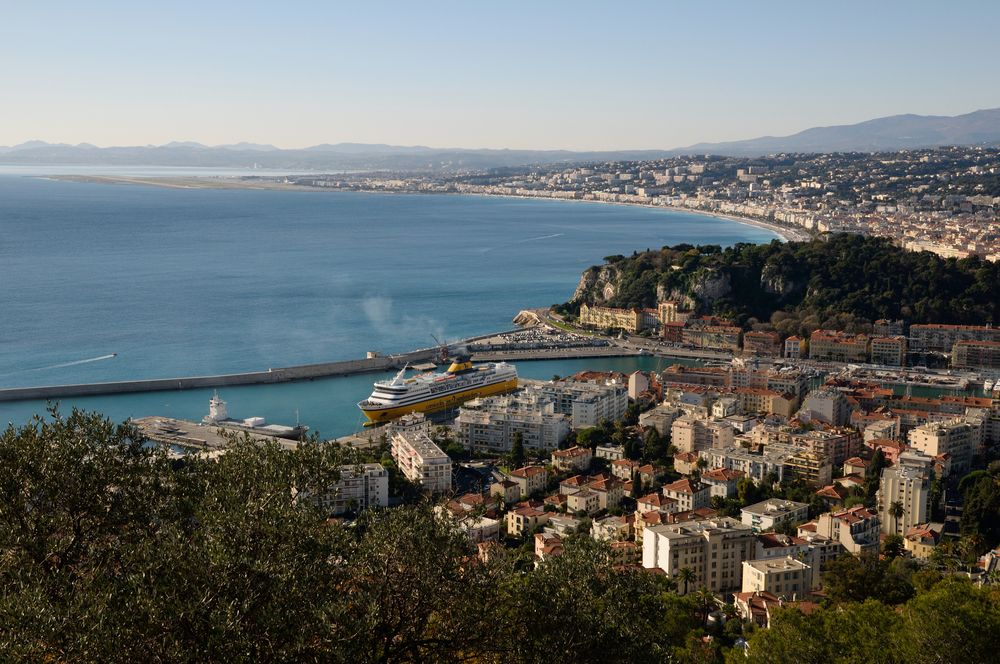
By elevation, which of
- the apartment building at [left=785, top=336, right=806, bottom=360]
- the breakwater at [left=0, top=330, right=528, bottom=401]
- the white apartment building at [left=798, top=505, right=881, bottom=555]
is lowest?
the apartment building at [left=785, top=336, right=806, bottom=360]

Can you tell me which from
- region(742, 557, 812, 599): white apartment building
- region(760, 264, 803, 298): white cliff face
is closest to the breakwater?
region(760, 264, 803, 298): white cliff face

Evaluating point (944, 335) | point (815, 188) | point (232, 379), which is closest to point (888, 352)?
point (944, 335)

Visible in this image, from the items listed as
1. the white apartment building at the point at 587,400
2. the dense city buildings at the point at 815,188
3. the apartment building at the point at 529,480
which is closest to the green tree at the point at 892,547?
the apartment building at the point at 529,480

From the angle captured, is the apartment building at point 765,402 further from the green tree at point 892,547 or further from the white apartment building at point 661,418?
the green tree at point 892,547

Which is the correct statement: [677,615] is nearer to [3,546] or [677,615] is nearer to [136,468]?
[136,468]

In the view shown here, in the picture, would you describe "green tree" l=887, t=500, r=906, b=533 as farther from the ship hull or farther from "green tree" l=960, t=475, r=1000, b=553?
the ship hull

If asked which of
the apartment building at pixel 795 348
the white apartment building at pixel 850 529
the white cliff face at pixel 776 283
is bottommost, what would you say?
the apartment building at pixel 795 348
